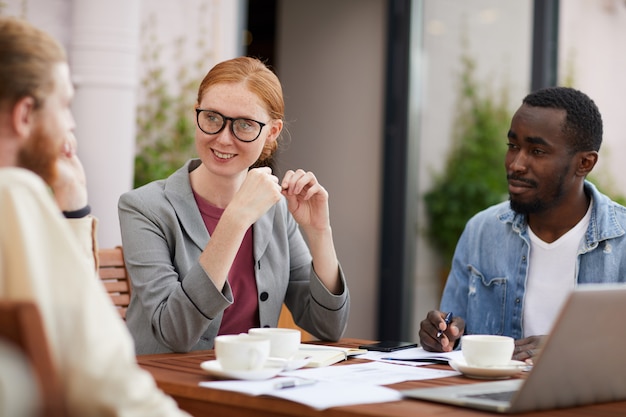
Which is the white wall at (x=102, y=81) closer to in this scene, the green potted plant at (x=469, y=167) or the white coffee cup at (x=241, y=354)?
the white coffee cup at (x=241, y=354)

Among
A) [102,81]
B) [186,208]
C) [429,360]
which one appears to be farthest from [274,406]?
[102,81]

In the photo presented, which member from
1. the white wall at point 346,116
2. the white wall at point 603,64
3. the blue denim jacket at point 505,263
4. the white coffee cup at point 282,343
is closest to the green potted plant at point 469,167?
the white wall at point 346,116

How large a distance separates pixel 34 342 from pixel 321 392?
68 centimetres

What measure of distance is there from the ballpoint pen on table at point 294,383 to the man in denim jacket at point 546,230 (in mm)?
943

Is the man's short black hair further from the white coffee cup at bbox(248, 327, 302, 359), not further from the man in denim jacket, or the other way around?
the white coffee cup at bbox(248, 327, 302, 359)

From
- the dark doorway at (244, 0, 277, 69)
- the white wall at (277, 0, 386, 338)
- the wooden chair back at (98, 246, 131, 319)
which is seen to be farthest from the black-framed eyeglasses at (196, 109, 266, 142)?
the dark doorway at (244, 0, 277, 69)

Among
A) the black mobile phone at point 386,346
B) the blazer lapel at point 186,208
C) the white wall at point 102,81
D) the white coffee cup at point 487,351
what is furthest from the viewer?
the white wall at point 102,81

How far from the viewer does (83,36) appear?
3.60 meters

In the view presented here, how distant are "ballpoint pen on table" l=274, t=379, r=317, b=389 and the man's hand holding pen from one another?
548 mm

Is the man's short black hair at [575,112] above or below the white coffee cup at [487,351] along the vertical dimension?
above

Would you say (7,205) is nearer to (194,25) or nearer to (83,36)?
(83,36)

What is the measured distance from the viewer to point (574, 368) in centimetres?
139

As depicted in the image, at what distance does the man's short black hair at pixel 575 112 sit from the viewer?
7.79 feet

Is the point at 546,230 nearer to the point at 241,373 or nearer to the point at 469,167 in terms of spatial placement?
the point at 241,373
